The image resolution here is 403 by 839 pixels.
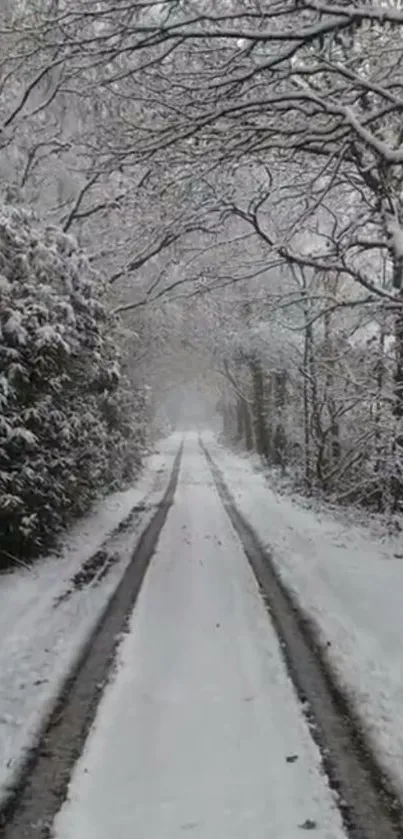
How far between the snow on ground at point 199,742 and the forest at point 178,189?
3.46m

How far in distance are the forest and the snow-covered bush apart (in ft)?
0.11

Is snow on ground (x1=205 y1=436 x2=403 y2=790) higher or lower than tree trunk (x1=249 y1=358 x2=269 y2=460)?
lower

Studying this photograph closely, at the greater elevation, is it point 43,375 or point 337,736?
point 43,375

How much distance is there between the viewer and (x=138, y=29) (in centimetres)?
576

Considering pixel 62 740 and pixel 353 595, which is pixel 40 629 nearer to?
pixel 62 740

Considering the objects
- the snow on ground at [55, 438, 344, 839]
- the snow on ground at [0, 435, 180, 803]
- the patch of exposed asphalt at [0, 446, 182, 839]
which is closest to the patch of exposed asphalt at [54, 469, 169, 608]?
the snow on ground at [0, 435, 180, 803]

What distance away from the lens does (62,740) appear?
4.82 meters

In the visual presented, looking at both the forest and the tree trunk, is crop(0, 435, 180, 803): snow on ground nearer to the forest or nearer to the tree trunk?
the forest

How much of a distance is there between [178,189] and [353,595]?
533 cm

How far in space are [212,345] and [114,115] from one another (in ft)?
68.8

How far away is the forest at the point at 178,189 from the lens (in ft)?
21.2

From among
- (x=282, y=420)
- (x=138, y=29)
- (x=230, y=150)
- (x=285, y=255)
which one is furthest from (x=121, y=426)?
(x=138, y=29)

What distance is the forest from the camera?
6.45 metres

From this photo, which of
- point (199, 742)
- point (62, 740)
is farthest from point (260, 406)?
point (62, 740)
